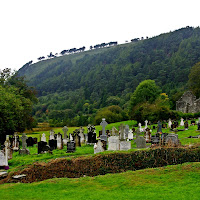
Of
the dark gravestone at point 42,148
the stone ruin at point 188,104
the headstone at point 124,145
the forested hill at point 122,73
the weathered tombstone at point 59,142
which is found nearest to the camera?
the headstone at point 124,145

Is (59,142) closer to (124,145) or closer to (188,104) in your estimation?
(124,145)

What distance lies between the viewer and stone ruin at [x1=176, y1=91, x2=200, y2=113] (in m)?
55.9

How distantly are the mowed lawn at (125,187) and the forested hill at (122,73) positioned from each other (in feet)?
288

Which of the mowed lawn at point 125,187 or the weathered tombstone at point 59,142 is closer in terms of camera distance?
the mowed lawn at point 125,187

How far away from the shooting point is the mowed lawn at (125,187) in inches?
350

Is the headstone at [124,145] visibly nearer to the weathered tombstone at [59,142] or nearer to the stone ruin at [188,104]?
the weathered tombstone at [59,142]

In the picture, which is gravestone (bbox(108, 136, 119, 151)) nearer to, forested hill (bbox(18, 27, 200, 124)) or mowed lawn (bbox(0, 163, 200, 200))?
mowed lawn (bbox(0, 163, 200, 200))

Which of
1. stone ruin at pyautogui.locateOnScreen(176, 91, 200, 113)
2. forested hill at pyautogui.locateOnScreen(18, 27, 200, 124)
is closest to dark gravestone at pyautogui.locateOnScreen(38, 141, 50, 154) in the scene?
stone ruin at pyautogui.locateOnScreen(176, 91, 200, 113)

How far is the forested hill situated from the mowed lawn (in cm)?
8771

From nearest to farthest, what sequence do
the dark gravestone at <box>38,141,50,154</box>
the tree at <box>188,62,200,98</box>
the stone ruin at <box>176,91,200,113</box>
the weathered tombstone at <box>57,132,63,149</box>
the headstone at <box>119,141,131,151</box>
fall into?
the headstone at <box>119,141,131,151</box>, the dark gravestone at <box>38,141,50,154</box>, the weathered tombstone at <box>57,132,63,149</box>, the stone ruin at <box>176,91,200,113</box>, the tree at <box>188,62,200,98</box>

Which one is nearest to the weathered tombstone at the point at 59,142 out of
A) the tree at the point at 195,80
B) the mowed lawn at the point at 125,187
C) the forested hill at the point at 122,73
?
the mowed lawn at the point at 125,187

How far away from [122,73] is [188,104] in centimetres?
8279

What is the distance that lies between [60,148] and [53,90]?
146659mm

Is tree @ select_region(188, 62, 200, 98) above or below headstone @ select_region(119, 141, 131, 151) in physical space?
above
